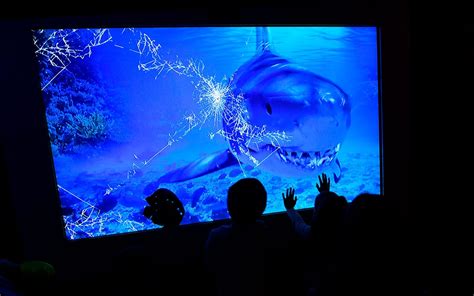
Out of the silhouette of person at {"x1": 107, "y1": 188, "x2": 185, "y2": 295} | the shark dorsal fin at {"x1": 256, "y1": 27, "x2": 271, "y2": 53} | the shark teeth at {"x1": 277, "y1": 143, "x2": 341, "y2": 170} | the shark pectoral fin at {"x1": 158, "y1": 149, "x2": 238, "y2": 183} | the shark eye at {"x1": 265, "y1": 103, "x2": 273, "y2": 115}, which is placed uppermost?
the shark dorsal fin at {"x1": 256, "y1": 27, "x2": 271, "y2": 53}

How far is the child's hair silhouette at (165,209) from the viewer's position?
→ 1.82 m

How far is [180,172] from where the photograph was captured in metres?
2.50

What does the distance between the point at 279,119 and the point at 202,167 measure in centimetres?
70

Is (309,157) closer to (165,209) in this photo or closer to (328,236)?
(328,236)

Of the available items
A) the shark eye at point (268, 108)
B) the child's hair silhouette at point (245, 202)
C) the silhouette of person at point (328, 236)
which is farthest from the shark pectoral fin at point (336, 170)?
the child's hair silhouette at point (245, 202)

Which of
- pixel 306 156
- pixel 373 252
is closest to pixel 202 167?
pixel 306 156

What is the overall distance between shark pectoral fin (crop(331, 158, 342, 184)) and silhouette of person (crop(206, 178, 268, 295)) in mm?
1384

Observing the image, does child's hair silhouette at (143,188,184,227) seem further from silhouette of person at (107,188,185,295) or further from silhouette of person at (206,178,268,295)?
silhouette of person at (206,178,268,295)

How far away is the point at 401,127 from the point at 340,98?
78 cm

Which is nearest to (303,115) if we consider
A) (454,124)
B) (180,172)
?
(180,172)

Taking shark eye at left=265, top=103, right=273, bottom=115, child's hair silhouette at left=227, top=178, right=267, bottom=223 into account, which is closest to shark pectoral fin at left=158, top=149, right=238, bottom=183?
shark eye at left=265, top=103, right=273, bottom=115

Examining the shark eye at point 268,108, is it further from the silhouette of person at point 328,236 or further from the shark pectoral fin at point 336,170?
the silhouette of person at point 328,236

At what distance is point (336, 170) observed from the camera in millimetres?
2824

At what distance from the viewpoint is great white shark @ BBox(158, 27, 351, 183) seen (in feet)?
8.50
